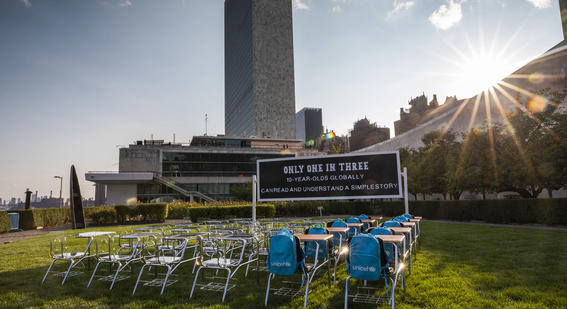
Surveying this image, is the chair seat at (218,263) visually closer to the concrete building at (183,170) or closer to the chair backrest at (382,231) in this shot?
the chair backrest at (382,231)

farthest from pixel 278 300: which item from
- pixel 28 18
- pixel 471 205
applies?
pixel 471 205

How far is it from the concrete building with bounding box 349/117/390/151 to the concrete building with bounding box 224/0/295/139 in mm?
79730

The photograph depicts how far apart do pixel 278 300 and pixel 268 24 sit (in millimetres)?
119214

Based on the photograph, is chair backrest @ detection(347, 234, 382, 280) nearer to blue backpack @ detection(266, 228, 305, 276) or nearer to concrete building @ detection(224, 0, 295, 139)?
blue backpack @ detection(266, 228, 305, 276)

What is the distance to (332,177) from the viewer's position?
35.6 ft

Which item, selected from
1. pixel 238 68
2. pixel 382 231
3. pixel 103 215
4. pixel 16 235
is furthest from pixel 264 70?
pixel 382 231

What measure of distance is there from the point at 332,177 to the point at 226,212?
13.9m

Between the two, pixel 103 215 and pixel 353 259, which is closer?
pixel 353 259

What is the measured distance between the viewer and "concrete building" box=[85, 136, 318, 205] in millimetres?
43438

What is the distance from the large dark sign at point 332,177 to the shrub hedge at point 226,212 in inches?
464

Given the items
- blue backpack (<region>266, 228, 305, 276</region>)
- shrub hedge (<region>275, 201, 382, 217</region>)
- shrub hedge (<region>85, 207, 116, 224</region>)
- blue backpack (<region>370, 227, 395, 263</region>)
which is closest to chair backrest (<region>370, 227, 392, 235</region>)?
blue backpack (<region>370, 227, 395, 263</region>)

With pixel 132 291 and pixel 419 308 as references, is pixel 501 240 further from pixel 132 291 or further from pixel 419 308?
pixel 132 291

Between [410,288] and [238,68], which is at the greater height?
[238,68]

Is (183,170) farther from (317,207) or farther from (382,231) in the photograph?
(382,231)
